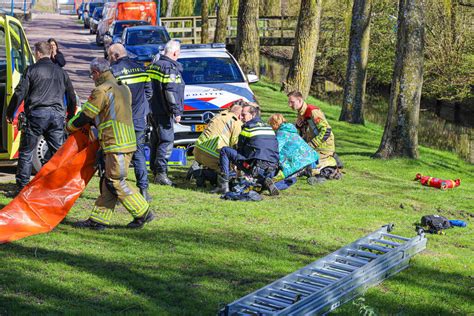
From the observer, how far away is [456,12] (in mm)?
30188

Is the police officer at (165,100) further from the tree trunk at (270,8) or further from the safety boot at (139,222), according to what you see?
the tree trunk at (270,8)

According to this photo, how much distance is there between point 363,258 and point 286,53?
1601 inches

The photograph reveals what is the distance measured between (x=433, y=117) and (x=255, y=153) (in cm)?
2301

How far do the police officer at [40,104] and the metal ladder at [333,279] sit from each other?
173 inches

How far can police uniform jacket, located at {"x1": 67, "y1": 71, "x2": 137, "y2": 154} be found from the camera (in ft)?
28.9

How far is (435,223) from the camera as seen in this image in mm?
10141

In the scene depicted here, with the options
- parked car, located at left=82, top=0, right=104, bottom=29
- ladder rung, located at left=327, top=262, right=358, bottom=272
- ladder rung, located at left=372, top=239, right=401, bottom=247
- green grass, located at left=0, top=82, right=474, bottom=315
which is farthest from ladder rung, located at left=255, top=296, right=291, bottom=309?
parked car, located at left=82, top=0, right=104, bottom=29

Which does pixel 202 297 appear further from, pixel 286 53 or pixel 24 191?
pixel 286 53

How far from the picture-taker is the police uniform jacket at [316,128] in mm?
12820

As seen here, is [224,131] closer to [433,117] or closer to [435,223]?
[435,223]

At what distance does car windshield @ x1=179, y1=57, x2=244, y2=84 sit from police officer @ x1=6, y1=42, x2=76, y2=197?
5.51 m

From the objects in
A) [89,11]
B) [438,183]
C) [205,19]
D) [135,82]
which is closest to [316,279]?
[135,82]

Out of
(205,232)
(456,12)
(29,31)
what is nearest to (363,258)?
(205,232)

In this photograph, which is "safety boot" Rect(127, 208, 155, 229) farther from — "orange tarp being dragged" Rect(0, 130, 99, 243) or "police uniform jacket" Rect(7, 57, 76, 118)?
"police uniform jacket" Rect(7, 57, 76, 118)
